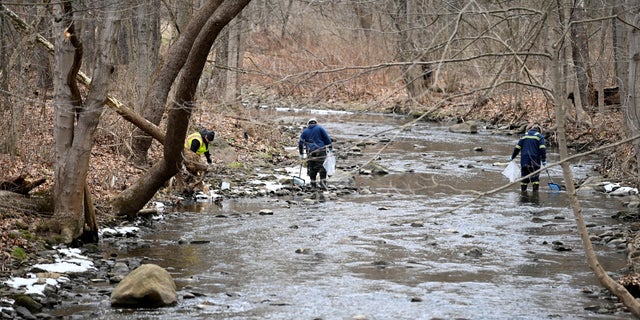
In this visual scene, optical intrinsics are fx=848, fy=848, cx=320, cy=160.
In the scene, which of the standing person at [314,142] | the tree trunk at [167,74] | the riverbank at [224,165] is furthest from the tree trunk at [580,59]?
the tree trunk at [167,74]

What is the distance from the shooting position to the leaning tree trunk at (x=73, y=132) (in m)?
11.5

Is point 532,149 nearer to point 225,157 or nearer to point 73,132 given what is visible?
point 225,157

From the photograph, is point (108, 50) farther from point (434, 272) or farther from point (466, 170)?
point (466, 170)

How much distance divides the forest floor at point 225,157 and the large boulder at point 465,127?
1033 mm

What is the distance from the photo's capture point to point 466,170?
21.3 meters

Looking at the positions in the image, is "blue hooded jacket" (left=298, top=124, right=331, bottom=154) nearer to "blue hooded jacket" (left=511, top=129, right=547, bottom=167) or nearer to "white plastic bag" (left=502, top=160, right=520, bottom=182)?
"white plastic bag" (left=502, top=160, right=520, bottom=182)

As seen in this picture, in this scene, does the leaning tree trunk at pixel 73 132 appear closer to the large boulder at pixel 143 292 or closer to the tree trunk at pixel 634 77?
the large boulder at pixel 143 292

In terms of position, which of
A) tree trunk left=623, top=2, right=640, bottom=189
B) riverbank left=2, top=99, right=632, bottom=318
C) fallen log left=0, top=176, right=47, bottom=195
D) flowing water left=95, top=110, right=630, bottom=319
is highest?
tree trunk left=623, top=2, right=640, bottom=189

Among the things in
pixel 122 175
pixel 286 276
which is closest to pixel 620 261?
pixel 286 276

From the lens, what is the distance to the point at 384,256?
12.3m

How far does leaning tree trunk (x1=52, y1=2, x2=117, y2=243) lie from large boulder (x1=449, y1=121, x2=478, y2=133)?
20.6m

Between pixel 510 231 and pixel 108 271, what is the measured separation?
6.82m

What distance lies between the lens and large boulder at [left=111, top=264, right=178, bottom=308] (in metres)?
9.27

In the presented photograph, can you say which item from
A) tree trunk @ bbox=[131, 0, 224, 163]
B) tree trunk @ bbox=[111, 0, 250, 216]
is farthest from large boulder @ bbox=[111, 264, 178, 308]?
tree trunk @ bbox=[131, 0, 224, 163]
